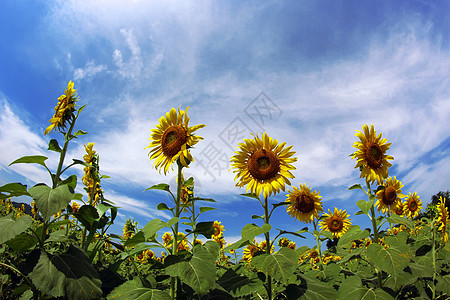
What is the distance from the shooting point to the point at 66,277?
7.34ft

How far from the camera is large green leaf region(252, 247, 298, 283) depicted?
7.94 feet

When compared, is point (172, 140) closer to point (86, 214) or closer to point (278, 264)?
point (86, 214)

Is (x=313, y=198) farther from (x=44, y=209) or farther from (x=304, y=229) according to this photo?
(x=44, y=209)

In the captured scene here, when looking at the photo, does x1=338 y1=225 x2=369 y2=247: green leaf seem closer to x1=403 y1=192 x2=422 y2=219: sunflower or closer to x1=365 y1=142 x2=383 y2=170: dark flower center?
x1=365 y1=142 x2=383 y2=170: dark flower center

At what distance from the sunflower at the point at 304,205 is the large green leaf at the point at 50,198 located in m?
4.15

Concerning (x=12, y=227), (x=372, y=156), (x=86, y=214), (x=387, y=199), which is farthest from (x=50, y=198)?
(x=387, y=199)

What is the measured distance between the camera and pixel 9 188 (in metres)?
2.48

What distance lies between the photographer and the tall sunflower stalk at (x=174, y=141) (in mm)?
3168

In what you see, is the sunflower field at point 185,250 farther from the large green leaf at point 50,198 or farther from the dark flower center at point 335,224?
the dark flower center at point 335,224

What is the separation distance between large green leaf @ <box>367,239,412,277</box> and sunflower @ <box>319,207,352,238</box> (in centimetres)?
368

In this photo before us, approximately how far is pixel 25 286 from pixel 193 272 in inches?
66.7

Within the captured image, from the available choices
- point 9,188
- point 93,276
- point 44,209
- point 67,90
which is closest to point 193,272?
point 93,276

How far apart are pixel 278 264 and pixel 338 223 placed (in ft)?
15.0

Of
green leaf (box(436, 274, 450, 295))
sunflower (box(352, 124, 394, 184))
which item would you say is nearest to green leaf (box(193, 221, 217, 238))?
sunflower (box(352, 124, 394, 184))
